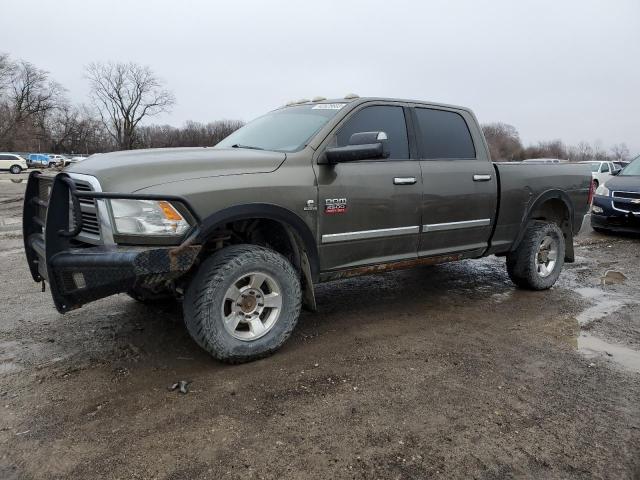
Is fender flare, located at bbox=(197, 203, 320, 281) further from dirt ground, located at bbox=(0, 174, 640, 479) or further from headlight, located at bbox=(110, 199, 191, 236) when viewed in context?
dirt ground, located at bbox=(0, 174, 640, 479)

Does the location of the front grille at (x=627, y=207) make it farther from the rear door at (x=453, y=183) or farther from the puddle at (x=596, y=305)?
the rear door at (x=453, y=183)

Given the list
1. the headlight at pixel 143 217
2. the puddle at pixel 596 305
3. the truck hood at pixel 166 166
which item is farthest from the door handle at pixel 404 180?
the puddle at pixel 596 305

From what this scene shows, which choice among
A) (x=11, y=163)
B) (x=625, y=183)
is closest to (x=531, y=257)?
(x=625, y=183)

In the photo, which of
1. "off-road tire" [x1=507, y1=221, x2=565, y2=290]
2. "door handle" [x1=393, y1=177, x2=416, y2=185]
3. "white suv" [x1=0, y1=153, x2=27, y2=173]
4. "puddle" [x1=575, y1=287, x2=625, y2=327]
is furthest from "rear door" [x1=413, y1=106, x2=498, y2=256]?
"white suv" [x1=0, y1=153, x2=27, y2=173]

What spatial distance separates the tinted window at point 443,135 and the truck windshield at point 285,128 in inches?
35.5

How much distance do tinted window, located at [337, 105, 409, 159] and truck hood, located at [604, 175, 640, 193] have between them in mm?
7270

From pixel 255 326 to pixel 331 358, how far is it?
61 cm

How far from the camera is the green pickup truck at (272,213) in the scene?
3.09 metres

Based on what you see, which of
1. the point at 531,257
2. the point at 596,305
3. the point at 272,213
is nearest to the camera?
the point at 272,213

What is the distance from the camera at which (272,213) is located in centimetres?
351

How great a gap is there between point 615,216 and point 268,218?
8714 millimetres

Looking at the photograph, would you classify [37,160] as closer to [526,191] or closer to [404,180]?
[526,191]

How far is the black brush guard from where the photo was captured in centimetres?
299

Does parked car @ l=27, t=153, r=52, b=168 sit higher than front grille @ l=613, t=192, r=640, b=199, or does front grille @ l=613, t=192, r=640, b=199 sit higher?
parked car @ l=27, t=153, r=52, b=168
